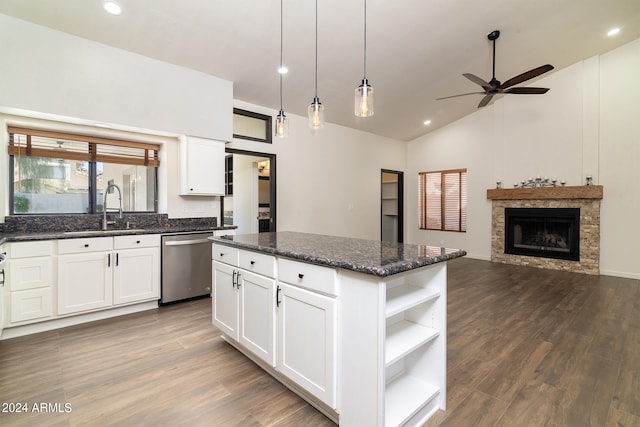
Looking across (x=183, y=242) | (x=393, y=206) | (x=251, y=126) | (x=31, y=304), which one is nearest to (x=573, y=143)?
(x=393, y=206)

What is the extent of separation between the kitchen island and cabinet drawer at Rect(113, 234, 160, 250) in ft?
5.90

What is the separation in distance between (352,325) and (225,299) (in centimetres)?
138

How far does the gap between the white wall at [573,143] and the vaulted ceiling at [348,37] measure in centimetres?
47

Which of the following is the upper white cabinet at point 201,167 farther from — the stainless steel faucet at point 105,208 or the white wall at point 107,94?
the stainless steel faucet at point 105,208

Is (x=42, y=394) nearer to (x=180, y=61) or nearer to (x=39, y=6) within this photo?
(x=39, y=6)

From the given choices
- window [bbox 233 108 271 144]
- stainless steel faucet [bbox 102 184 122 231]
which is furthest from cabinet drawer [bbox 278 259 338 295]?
window [bbox 233 108 271 144]

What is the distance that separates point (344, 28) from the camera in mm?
3295

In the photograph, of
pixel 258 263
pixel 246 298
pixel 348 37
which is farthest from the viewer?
pixel 348 37

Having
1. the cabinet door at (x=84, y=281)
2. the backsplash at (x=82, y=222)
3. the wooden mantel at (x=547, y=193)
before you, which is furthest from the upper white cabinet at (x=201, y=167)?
the wooden mantel at (x=547, y=193)

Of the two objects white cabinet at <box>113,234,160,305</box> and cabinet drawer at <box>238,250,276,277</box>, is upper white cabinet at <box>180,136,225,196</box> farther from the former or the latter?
cabinet drawer at <box>238,250,276,277</box>

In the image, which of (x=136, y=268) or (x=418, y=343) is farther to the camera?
(x=136, y=268)

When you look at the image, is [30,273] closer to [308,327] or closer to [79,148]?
[79,148]

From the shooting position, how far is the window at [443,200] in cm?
695

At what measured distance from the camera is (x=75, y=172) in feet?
11.5
